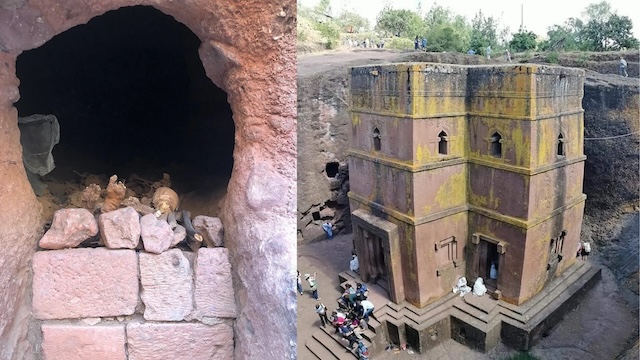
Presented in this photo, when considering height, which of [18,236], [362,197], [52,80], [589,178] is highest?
[52,80]

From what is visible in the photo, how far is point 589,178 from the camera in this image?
15.3 m

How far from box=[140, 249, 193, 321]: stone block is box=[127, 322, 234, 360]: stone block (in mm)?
60

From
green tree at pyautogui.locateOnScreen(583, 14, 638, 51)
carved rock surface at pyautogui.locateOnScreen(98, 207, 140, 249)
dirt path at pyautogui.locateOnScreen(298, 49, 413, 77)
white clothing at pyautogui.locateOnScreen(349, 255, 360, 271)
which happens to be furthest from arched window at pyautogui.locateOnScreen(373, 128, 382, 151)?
green tree at pyautogui.locateOnScreen(583, 14, 638, 51)

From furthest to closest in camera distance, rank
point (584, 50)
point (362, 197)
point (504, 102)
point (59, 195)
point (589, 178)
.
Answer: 1. point (584, 50)
2. point (589, 178)
3. point (362, 197)
4. point (504, 102)
5. point (59, 195)

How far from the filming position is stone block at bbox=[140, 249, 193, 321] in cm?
231

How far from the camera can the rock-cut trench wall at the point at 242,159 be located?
2100mm

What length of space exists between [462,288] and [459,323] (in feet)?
3.37

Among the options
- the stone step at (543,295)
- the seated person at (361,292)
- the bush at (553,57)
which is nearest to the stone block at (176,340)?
the seated person at (361,292)

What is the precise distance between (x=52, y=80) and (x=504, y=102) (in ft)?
27.3

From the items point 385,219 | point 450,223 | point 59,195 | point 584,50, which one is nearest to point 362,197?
point 385,219

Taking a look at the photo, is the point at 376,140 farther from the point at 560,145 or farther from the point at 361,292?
the point at 560,145

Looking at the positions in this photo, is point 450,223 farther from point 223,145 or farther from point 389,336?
point 223,145

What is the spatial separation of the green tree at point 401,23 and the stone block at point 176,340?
106ft

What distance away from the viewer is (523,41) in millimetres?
24094
